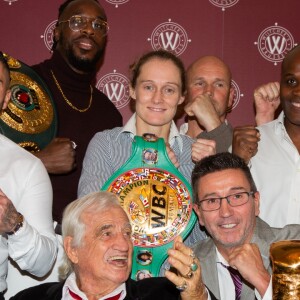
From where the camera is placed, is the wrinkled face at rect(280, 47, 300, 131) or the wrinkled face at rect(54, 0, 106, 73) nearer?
the wrinkled face at rect(280, 47, 300, 131)

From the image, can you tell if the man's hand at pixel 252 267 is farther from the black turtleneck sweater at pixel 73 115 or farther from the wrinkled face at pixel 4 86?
the black turtleneck sweater at pixel 73 115

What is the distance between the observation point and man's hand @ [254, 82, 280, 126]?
2.81 metres

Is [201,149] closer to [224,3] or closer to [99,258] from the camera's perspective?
[99,258]

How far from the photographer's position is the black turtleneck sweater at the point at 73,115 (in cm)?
269

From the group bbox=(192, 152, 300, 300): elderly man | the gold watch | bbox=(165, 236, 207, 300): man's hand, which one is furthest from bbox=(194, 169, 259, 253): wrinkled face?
the gold watch

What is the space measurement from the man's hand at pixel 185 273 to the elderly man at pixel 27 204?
21.4 inches

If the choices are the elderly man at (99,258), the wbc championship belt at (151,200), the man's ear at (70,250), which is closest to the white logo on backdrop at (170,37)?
the wbc championship belt at (151,200)

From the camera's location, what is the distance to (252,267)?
163cm

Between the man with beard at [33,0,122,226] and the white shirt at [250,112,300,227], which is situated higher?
the man with beard at [33,0,122,226]

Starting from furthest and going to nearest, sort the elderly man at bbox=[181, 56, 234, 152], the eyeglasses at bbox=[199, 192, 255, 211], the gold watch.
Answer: the elderly man at bbox=[181, 56, 234, 152], the eyeglasses at bbox=[199, 192, 255, 211], the gold watch

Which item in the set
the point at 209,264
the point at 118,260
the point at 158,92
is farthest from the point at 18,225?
the point at 158,92

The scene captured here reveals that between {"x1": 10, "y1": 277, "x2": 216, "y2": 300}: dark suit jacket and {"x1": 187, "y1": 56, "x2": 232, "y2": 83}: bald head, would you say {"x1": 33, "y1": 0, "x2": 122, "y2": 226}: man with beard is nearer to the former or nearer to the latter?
{"x1": 187, "y1": 56, "x2": 232, "y2": 83}: bald head

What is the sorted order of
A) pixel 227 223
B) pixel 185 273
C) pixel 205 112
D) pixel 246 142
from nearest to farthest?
1. pixel 185 273
2. pixel 227 223
3. pixel 246 142
4. pixel 205 112

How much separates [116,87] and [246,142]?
3.93 ft
